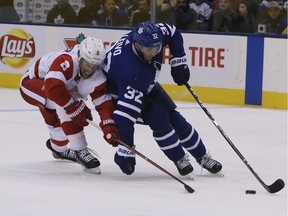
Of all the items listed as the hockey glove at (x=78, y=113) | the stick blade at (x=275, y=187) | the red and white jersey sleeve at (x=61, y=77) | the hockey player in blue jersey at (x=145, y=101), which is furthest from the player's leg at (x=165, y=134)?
the stick blade at (x=275, y=187)

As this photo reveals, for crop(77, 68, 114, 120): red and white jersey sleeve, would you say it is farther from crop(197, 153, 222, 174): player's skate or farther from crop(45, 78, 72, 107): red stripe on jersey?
crop(197, 153, 222, 174): player's skate

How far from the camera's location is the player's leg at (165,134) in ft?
19.2

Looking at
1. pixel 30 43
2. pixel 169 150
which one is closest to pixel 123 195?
pixel 169 150

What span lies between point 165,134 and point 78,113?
54 centimetres

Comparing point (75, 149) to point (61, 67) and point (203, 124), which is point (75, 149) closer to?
point (61, 67)

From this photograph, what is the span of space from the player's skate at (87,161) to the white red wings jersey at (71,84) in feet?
1.01

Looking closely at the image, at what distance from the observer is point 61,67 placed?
5.79 meters

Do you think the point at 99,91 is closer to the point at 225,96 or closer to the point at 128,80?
the point at 128,80

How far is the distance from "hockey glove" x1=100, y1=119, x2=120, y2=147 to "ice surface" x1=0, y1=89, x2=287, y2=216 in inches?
9.8

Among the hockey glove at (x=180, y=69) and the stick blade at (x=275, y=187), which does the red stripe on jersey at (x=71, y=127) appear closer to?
the hockey glove at (x=180, y=69)

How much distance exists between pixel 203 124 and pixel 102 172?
2.73 m

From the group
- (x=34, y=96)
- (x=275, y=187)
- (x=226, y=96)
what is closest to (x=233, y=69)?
(x=226, y=96)

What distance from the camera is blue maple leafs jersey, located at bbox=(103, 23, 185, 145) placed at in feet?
18.8

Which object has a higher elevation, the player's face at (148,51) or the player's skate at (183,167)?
the player's face at (148,51)
